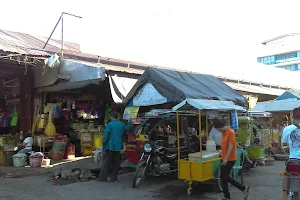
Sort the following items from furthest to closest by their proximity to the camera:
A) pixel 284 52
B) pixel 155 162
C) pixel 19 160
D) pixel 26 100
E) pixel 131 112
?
pixel 284 52
pixel 26 100
pixel 19 160
pixel 131 112
pixel 155 162

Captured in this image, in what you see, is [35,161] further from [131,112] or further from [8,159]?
[131,112]

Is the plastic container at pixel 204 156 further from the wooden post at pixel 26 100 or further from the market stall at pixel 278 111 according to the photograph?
the wooden post at pixel 26 100

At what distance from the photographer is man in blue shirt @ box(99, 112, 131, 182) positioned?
8.14 m

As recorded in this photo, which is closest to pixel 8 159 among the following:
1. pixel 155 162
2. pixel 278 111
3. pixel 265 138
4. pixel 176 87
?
pixel 155 162

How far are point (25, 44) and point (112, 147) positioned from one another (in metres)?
5.91

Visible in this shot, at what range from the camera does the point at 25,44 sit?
38.3 ft

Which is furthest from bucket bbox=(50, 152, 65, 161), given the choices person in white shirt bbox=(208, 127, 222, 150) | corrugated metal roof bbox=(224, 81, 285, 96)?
corrugated metal roof bbox=(224, 81, 285, 96)

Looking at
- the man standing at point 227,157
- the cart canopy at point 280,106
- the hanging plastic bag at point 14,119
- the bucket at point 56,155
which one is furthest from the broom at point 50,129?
the man standing at point 227,157

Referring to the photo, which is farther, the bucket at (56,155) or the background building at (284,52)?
the background building at (284,52)

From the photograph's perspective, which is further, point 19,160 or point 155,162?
point 19,160

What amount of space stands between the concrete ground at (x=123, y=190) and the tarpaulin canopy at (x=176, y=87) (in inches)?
82.8

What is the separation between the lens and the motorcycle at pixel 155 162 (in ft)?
24.5

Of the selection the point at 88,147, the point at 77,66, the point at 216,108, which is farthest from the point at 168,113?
the point at 88,147

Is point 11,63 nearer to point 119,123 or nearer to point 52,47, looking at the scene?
point 52,47
